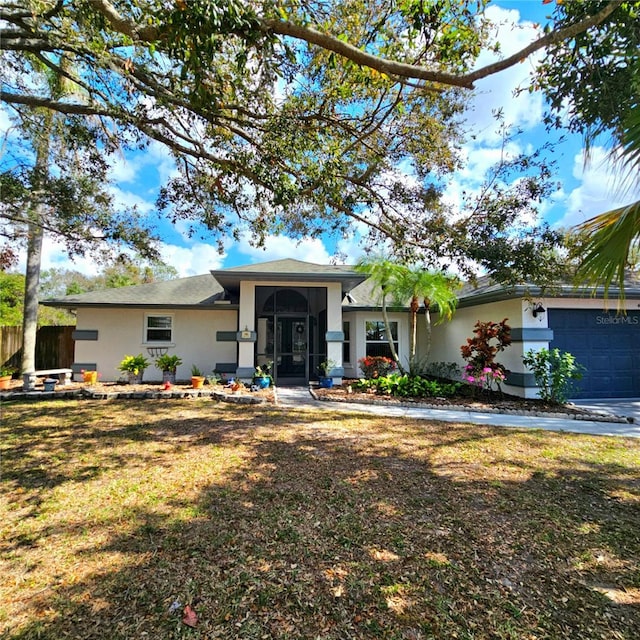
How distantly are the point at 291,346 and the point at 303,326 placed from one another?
878mm

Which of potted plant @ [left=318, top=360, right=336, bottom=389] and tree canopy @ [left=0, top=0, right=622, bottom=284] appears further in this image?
potted plant @ [left=318, top=360, right=336, bottom=389]

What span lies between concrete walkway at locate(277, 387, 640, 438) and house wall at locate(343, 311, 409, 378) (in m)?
4.47

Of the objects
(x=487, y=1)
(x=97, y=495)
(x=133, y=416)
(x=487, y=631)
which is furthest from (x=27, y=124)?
(x=487, y=631)

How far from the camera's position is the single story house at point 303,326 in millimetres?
9680

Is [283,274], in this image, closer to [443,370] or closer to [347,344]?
[347,344]

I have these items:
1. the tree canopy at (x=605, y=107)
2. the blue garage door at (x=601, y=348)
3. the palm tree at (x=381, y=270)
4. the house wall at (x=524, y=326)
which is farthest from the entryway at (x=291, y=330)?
the tree canopy at (x=605, y=107)

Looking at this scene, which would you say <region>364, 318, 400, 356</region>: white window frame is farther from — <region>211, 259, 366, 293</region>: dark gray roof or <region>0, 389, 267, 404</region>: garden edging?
<region>0, 389, 267, 404</region>: garden edging

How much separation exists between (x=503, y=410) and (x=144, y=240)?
8782 mm

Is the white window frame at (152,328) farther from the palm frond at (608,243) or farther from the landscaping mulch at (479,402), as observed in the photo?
the palm frond at (608,243)

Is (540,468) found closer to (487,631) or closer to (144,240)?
(487,631)

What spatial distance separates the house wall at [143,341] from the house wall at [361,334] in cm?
436

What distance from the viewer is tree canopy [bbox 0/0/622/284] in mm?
3396

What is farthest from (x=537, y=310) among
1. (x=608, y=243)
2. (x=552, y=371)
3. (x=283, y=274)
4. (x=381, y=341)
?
(x=608, y=243)

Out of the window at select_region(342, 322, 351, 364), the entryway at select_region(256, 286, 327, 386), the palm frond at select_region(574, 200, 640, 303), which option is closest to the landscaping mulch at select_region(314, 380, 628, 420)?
the entryway at select_region(256, 286, 327, 386)
